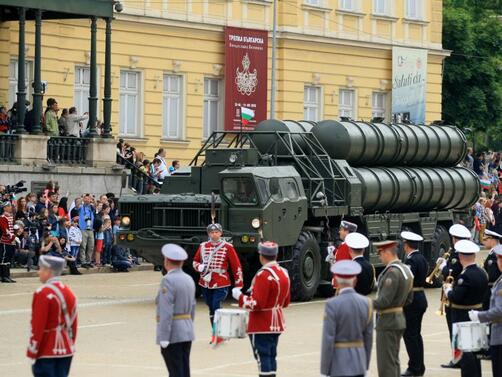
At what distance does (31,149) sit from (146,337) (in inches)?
639

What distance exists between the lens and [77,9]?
4056 cm

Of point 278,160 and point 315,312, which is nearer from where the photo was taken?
point 315,312

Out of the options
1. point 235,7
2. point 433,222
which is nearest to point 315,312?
point 433,222

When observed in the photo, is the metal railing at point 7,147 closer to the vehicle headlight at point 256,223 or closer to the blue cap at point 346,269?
the vehicle headlight at point 256,223

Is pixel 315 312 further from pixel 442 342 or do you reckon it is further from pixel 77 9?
pixel 77 9

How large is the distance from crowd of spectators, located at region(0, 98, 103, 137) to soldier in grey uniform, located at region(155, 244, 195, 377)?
23422mm

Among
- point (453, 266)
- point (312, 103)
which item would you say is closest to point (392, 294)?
point (453, 266)

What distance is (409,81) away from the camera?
55531mm

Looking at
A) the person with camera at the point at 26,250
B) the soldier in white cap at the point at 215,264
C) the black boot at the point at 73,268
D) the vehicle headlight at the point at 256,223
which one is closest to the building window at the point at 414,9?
the black boot at the point at 73,268

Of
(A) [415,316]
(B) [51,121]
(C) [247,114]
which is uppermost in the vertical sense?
(C) [247,114]

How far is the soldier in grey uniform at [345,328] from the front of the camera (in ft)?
44.1

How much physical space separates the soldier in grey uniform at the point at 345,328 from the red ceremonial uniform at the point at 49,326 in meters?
2.15

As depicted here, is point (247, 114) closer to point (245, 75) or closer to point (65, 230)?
point (245, 75)

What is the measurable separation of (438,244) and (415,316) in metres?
15.1
